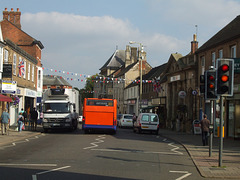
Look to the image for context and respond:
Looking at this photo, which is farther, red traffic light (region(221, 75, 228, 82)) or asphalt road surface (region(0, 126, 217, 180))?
red traffic light (region(221, 75, 228, 82))

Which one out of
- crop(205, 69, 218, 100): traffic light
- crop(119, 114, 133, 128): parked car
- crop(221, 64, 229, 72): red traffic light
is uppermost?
crop(221, 64, 229, 72): red traffic light

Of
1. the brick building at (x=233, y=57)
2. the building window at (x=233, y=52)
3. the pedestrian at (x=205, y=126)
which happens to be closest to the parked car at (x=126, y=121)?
the brick building at (x=233, y=57)

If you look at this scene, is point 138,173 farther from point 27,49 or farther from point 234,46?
point 27,49

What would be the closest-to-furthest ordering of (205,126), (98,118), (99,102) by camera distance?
(205,126) → (98,118) → (99,102)

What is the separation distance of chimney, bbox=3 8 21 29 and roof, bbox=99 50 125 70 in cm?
5864

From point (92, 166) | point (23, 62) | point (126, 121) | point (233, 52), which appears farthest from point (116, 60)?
point (92, 166)

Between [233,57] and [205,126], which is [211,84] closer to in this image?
[205,126]

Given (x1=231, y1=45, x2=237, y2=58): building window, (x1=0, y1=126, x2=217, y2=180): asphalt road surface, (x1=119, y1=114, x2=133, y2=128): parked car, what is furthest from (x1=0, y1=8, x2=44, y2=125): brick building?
(x1=0, y1=126, x2=217, y2=180): asphalt road surface

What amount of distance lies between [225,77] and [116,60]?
92962mm

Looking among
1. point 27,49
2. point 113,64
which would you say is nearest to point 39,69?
point 27,49

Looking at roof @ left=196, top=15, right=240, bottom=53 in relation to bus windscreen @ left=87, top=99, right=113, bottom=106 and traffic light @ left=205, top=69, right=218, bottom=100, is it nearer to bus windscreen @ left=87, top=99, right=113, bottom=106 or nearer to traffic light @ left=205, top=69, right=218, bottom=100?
bus windscreen @ left=87, top=99, right=113, bottom=106

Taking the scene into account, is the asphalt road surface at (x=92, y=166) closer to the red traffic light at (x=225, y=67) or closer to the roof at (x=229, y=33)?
the red traffic light at (x=225, y=67)

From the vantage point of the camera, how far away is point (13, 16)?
44.9 metres

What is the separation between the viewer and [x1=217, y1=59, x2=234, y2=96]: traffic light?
459 inches
